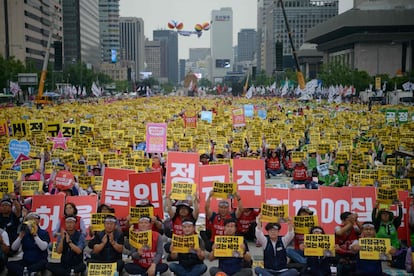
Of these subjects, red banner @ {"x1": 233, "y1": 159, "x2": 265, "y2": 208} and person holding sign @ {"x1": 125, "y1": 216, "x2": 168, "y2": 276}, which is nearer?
person holding sign @ {"x1": 125, "y1": 216, "x2": 168, "y2": 276}

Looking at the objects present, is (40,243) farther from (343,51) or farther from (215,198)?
(343,51)

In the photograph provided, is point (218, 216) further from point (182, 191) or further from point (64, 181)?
point (64, 181)

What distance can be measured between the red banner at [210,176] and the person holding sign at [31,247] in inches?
135

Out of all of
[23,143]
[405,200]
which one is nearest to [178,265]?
[405,200]

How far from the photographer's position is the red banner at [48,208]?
1002 centimetres

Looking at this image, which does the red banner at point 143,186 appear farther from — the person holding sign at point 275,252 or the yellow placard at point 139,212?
the person holding sign at point 275,252

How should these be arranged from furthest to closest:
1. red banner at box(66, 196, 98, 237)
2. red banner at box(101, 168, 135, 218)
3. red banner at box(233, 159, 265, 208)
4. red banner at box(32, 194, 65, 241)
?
red banner at box(233, 159, 265, 208) < red banner at box(101, 168, 135, 218) < red banner at box(66, 196, 98, 237) < red banner at box(32, 194, 65, 241)

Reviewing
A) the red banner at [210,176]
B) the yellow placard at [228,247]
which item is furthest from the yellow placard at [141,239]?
the red banner at [210,176]

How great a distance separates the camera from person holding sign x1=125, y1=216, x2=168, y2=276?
29.5 ft

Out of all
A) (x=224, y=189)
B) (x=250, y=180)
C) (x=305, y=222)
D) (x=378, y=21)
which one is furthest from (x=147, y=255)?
(x=378, y=21)

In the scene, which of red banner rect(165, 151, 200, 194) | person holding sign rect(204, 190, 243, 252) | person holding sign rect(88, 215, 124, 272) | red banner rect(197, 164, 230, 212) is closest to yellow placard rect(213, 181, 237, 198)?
person holding sign rect(204, 190, 243, 252)

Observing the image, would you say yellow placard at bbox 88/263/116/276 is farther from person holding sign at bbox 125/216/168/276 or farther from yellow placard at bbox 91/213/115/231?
yellow placard at bbox 91/213/115/231

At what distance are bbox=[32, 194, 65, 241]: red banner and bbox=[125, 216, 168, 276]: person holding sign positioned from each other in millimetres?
1657

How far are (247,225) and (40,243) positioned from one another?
13.9 feet
